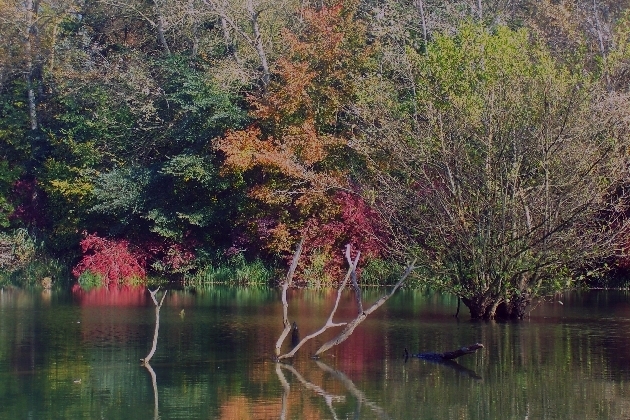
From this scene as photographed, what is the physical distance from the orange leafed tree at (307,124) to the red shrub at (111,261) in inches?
187

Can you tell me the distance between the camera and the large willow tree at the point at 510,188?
19.8 meters

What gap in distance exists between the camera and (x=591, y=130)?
2008 centimetres

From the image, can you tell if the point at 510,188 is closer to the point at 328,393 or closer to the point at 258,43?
the point at 328,393

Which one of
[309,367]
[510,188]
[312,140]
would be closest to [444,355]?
[309,367]

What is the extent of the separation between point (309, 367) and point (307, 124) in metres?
16.8

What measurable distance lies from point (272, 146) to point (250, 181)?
2.32 metres

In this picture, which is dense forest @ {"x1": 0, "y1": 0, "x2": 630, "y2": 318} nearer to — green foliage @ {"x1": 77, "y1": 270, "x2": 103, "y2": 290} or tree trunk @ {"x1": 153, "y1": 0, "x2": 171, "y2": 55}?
green foliage @ {"x1": 77, "y1": 270, "x2": 103, "y2": 290}

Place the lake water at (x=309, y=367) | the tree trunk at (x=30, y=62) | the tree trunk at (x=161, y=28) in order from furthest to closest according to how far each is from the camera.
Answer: the tree trunk at (x=30, y=62)
the tree trunk at (x=161, y=28)
the lake water at (x=309, y=367)

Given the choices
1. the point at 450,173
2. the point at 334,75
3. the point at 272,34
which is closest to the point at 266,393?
the point at 450,173

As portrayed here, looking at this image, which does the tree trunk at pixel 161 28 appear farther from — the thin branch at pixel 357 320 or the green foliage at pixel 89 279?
the thin branch at pixel 357 320

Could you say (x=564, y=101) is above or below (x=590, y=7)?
below

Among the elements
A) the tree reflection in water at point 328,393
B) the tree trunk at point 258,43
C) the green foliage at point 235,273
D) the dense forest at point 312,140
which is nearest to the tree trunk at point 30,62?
the dense forest at point 312,140

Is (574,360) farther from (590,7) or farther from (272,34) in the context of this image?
(590,7)

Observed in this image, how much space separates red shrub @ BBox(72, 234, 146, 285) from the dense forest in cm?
7
